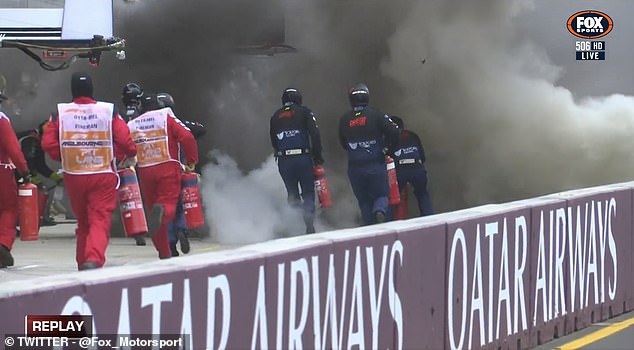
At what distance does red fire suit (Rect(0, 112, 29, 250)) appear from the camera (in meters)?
10.5

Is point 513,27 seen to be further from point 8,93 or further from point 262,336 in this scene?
point 262,336

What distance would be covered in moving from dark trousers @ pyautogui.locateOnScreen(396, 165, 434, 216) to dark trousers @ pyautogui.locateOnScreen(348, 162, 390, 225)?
1748 millimetres

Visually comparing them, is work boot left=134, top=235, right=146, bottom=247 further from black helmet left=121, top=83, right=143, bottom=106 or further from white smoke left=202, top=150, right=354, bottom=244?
black helmet left=121, top=83, right=143, bottom=106

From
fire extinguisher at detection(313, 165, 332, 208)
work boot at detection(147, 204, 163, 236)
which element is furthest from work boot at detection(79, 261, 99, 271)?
fire extinguisher at detection(313, 165, 332, 208)

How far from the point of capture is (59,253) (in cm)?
1328

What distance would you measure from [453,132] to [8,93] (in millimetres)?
5795

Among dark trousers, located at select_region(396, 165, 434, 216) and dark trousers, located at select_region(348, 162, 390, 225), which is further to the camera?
dark trousers, located at select_region(396, 165, 434, 216)

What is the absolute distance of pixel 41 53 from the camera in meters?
14.7

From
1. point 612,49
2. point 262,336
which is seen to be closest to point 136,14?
point 612,49

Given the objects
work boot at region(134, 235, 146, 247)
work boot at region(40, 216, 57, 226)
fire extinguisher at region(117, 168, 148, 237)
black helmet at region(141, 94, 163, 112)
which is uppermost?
black helmet at region(141, 94, 163, 112)

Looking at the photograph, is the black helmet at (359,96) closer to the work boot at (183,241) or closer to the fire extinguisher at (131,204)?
the work boot at (183,241)

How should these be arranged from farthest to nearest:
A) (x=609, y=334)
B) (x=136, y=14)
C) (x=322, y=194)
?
(x=136, y=14), (x=322, y=194), (x=609, y=334)

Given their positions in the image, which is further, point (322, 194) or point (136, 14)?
point (136, 14)

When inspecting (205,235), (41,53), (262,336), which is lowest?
(205,235)
